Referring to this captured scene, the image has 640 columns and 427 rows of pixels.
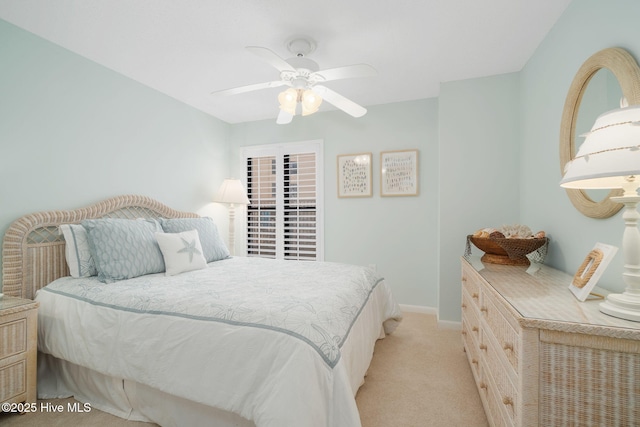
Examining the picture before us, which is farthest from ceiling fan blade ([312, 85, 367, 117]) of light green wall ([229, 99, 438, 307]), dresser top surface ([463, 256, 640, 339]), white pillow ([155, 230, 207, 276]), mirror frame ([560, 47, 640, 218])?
white pillow ([155, 230, 207, 276])

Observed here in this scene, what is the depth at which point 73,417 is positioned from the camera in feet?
5.53

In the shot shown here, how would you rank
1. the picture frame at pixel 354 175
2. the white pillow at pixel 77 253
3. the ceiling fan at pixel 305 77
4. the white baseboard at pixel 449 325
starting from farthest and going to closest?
the picture frame at pixel 354 175 < the white baseboard at pixel 449 325 < the white pillow at pixel 77 253 < the ceiling fan at pixel 305 77

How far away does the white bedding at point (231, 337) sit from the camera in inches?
47.7

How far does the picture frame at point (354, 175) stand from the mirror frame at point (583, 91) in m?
2.05

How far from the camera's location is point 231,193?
12.5 feet

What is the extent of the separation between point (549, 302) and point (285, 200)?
331 centimetres

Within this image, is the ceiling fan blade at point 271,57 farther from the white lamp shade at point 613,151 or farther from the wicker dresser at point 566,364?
the wicker dresser at point 566,364

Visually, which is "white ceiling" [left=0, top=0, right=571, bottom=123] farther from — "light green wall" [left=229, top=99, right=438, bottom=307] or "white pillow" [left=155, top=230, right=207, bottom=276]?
"white pillow" [left=155, top=230, right=207, bottom=276]

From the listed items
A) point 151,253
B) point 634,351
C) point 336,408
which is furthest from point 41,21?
point 634,351

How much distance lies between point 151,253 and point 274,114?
2.49 metres

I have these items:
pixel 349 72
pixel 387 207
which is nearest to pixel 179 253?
pixel 349 72

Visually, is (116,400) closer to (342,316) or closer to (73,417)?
(73,417)

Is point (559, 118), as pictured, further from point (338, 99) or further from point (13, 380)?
point (13, 380)

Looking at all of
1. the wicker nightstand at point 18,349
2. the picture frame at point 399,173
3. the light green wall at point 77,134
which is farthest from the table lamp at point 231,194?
the wicker nightstand at point 18,349
